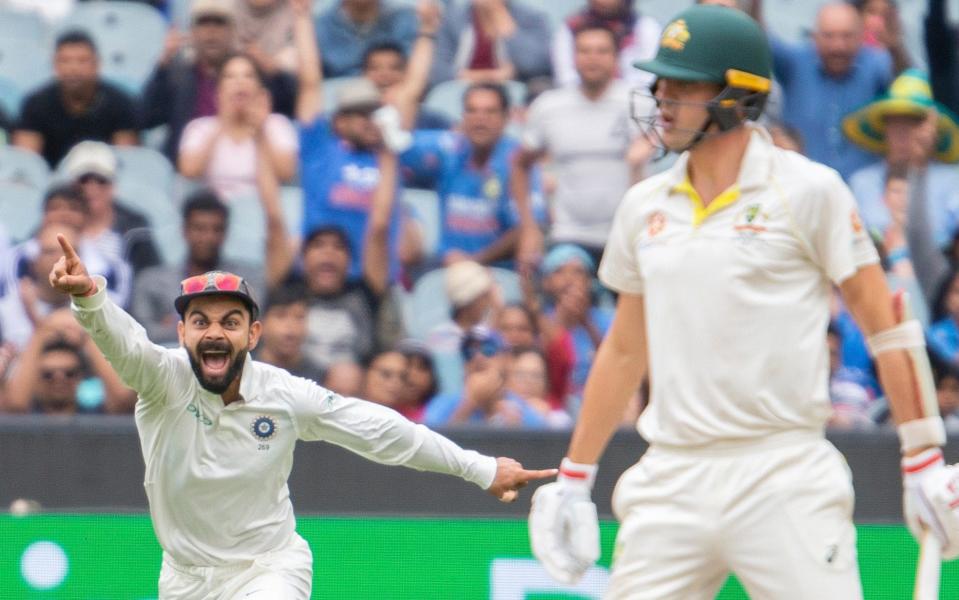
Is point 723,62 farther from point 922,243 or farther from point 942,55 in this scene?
point 942,55

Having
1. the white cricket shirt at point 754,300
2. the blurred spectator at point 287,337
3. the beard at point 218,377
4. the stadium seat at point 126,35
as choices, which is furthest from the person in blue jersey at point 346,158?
the white cricket shirt at point 754,300

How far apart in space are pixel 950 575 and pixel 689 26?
3.00 m

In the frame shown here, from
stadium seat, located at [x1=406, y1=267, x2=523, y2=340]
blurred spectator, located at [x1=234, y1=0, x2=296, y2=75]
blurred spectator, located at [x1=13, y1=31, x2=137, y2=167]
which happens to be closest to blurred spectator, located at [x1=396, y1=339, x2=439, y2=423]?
stadium seat, located at [x1=406, y1=267, x2=523, y2=340]

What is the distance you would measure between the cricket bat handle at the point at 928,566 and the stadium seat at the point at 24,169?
20.3 ft

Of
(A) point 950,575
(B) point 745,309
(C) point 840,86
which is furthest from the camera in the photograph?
(C) point 840,86

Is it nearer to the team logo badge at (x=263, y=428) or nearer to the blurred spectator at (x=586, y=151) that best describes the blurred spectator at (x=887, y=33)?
the blurred spectator at (x=586, y=151)

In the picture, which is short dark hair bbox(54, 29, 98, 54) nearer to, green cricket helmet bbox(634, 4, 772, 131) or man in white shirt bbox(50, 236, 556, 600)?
man in white shirt bbox(50, 236, 556, 600)

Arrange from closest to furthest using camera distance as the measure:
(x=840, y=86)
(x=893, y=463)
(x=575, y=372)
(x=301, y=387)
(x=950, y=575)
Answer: (x=301, y=387) < (x=950, y=575) < (x=893, y=463) < (x=575, y=372) < (x=840, y=86)

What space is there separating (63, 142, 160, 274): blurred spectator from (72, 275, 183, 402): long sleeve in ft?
12.0

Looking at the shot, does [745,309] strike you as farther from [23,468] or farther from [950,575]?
[23,468]

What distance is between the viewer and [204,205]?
8.85 metres

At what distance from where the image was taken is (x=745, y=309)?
4219 mm

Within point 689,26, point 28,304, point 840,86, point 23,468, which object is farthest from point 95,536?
point 840,86

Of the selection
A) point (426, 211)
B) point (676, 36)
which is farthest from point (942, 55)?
point (676, 36)
